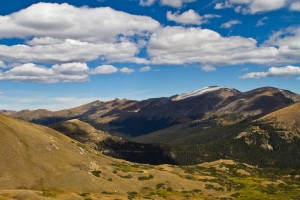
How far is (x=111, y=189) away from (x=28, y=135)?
47836 millimetres

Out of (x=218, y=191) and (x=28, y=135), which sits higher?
(x=28, y=135)

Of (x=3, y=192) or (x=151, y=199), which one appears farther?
(x=151, y=199)

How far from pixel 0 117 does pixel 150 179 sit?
Result: 258 feet

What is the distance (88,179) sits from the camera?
520ft

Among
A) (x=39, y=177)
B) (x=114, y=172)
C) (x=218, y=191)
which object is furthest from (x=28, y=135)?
(x=218, y=191)

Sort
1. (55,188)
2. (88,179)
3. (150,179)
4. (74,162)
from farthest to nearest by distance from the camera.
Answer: (150,179) → (74,162) → (88,179) → (55,188)

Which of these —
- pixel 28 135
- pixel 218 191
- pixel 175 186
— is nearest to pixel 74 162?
pixel 28 135

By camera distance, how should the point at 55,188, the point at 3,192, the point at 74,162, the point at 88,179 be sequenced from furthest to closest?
the point at 74,162, the point at 88,179, the point at 55,188, the point at 3,192

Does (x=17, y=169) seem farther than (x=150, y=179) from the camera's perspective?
No

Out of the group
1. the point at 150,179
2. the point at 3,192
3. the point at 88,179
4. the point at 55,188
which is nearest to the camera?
the point at 3,192

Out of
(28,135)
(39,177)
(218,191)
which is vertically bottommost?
(218,191)

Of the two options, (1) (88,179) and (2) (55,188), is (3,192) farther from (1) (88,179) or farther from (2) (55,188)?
(1) (88,179)

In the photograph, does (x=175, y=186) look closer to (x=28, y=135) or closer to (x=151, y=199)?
(x=151, y=199)

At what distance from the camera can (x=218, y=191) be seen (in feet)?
652
